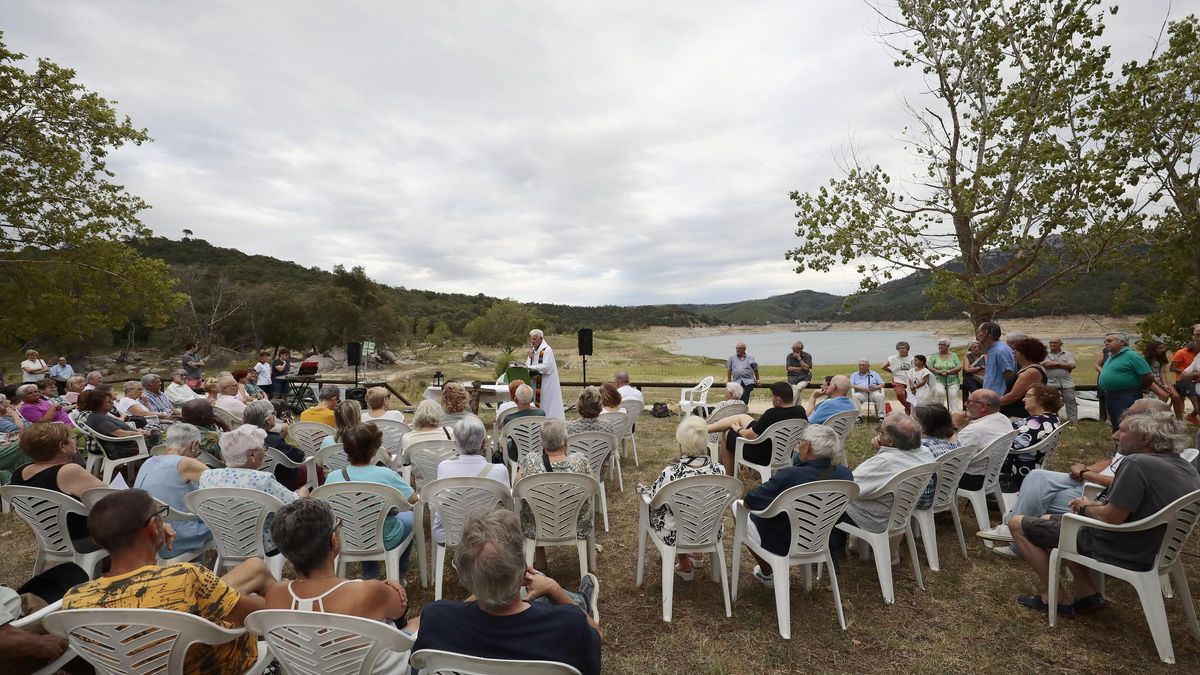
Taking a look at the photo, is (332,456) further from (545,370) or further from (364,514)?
(545,370)

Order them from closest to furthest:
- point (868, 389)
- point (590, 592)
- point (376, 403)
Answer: point (590, 592) < point (376, 403) < point (868, 389)

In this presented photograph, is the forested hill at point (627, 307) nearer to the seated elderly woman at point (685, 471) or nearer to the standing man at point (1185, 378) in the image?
the standing man at point (1185, 378)

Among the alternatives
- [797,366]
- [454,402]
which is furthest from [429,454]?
[797,366]

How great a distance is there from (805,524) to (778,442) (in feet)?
6.30

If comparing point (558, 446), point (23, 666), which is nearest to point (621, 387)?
point (558, 446)

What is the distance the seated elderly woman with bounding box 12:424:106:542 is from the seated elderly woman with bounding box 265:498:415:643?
6.76 ft

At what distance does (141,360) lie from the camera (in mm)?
32469

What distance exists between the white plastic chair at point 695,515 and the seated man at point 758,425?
1493 millimetres

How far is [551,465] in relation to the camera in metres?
3.21

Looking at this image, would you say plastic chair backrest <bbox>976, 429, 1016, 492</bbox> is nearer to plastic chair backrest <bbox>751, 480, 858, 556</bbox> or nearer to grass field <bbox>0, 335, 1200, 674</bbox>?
grass field <bbox>0, 335, 1200, 674</bbox>

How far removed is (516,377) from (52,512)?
6.60 metres

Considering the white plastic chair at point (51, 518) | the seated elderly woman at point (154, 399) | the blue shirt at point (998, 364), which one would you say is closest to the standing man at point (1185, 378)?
the blue shirt at point (998, 364)

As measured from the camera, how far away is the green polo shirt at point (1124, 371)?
5.70 metres

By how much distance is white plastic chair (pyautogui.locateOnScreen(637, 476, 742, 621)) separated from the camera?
2.86 m
